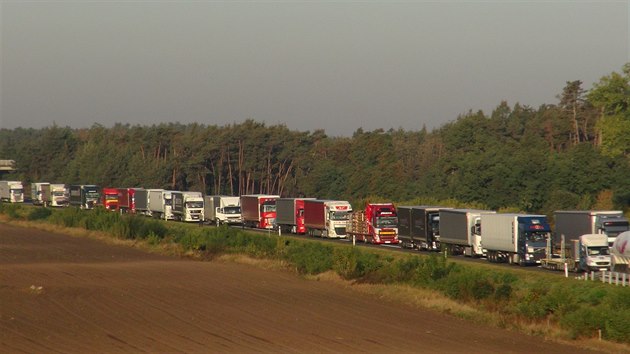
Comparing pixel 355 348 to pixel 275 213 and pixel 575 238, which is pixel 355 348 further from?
pixel 275 213

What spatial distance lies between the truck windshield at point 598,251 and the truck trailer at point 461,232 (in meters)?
10.5

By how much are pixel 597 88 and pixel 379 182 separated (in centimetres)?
3788

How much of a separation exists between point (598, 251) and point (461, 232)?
43.1ft

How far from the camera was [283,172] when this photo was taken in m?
170

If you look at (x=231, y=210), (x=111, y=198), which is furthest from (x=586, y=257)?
(x=111, y=198)

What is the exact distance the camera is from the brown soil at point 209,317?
34312mm

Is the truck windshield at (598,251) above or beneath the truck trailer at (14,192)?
beneath

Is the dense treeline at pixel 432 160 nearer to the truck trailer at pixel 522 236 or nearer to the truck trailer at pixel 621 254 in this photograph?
the truck trailer at pixel 522 236

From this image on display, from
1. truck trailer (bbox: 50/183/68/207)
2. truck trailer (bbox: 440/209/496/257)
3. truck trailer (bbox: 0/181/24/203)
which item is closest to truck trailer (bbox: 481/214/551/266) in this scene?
truck trailer (bbox: 440/209/496/257)

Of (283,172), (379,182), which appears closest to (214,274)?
(379,182)

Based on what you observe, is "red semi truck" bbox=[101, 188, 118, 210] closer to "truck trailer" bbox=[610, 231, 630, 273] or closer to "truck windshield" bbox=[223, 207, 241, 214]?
"truck windshield" bbox=[223, 207, 241, 214]

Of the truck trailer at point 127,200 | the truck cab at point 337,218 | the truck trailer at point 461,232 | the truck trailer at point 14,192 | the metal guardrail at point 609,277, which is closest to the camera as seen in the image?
the metal guardrail at point 609,277

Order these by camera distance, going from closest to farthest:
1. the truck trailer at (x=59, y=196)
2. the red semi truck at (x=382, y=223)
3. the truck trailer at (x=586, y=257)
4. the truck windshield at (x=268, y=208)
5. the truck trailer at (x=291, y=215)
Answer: the truck trailer at (x=586, y=257)
the red semi truck at (x=382, y=223)
the truck trailer at (x=291, y=215)
the truck windshield at (x=268, y=208)
the truck trailer at (x=59, y=196)

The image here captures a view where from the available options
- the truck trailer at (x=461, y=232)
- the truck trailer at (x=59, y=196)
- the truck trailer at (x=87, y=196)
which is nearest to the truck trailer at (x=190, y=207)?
the truck trailer at (x=87, y=196)
